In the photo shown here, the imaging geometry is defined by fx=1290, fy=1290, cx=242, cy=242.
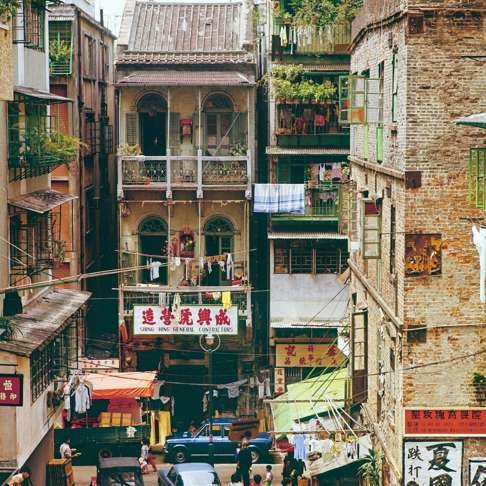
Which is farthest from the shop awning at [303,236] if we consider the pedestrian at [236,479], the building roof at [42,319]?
the pedestrian at [236,479]

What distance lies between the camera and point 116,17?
50.4 m

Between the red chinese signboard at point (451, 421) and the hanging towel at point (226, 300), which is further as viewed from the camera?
the hanging towel at point (226, 300)

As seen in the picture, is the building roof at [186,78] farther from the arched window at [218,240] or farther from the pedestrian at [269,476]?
the pedestrian at [269,476]

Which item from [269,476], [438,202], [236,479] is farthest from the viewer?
[269,476]

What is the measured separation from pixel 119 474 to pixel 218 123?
14037 millimetres

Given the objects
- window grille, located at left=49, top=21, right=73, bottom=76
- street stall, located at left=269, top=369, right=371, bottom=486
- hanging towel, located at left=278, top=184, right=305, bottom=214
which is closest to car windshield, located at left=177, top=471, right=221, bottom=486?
street stall, located at left=269, top=369, right=371, bottom=486

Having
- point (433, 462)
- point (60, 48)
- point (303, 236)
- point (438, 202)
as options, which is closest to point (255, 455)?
point (303, 236)

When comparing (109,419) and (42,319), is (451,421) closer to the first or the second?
(42,319)

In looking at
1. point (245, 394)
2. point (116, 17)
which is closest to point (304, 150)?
point (245, 394)

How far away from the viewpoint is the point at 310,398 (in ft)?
114

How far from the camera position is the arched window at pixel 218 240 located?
42219mm

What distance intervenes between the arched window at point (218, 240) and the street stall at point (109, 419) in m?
4.39

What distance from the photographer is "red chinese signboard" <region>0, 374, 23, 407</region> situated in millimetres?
25672

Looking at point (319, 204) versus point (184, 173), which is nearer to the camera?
point (319, 204)
